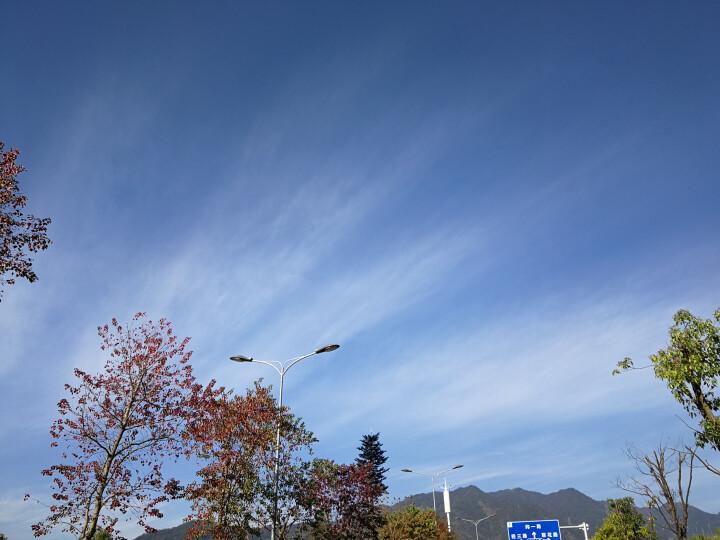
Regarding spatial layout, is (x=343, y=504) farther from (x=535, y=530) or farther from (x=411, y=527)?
(x=411, y=527)

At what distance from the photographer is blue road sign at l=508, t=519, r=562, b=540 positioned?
30114 millimetres

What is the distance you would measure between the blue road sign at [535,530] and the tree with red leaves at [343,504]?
1110 cm

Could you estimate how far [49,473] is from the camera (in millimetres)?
16359

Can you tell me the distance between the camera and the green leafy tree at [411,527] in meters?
35.0

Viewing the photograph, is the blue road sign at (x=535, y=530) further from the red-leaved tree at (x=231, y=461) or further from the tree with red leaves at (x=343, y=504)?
the red-leaved tree at (x=231, y=461)

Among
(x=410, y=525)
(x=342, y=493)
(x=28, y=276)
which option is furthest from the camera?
(x=410, y=525)

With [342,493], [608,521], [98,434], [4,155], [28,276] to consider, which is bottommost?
[608,521]

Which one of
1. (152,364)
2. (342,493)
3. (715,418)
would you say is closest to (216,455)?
(152,364)

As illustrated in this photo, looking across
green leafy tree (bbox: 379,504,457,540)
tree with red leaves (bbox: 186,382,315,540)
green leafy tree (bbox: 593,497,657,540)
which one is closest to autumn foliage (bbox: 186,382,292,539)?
tree with red leaves (bbox: 186,382,315,540)

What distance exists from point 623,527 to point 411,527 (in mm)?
18460

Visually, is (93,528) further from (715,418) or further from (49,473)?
(715,418)

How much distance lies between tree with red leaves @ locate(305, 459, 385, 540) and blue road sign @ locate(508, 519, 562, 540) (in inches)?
437

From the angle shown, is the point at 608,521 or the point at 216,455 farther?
the point at 608,521

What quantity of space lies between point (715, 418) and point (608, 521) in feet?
126
